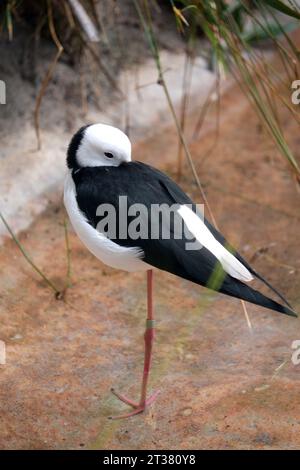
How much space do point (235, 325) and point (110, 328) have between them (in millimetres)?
453

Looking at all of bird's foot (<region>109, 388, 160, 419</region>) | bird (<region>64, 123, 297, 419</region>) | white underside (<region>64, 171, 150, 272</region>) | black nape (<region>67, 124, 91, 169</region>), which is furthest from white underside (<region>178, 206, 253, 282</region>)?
bird's foot (<region>109, 388, 160, 419</region>)

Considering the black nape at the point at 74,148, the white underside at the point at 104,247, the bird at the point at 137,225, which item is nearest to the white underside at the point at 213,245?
the bird at the point at 137,225

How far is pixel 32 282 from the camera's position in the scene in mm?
3115

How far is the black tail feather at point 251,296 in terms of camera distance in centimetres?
223

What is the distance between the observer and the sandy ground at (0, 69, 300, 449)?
2.39 metres

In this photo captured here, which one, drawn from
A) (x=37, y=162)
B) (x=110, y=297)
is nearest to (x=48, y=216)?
(x=37, y=162)

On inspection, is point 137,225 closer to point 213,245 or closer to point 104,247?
point 104,247

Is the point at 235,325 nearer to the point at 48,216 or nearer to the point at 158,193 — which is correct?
the point at 158,193

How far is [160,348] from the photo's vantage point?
2.86 metres

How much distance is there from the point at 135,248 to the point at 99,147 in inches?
14.7

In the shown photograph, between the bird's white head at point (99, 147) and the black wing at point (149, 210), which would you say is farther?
the bird's white head at point (99, 147)

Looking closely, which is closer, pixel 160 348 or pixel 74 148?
pixel 74 148

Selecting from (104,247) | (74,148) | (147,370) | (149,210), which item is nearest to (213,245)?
(149,210)

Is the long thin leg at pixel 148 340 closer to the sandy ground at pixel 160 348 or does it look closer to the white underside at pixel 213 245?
the sandy ground at pixel 160 348
